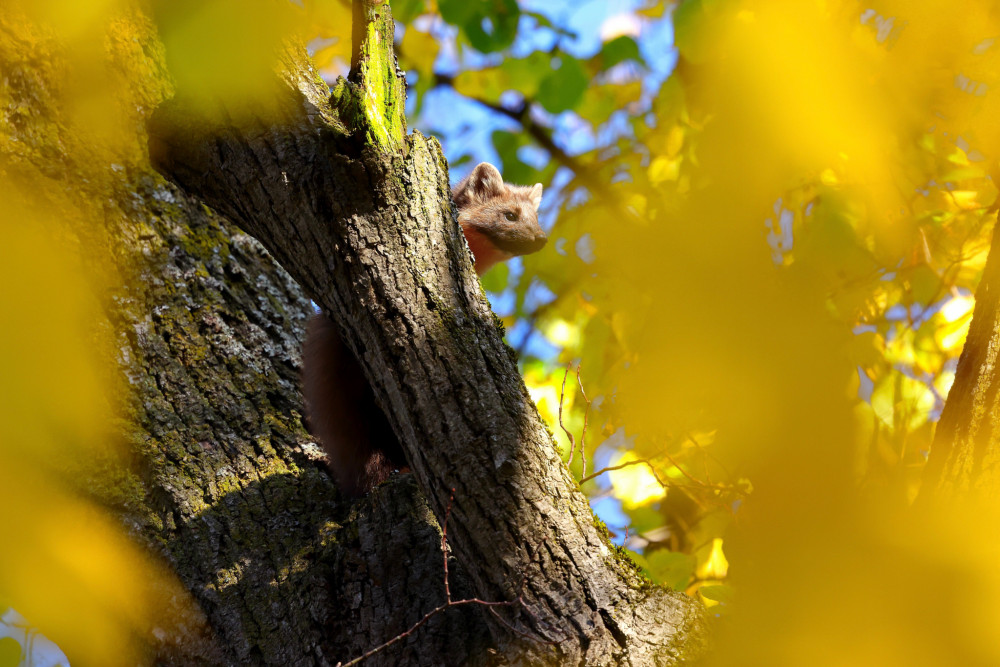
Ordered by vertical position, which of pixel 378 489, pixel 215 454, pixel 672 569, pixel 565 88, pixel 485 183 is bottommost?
pixel 672 569

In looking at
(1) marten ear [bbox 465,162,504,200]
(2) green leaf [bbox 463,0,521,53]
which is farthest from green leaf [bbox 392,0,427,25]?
(1) marten ear [bbox 465,162,504,200]

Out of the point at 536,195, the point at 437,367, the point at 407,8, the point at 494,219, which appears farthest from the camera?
the point at 536,195

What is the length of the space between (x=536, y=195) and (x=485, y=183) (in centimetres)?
46

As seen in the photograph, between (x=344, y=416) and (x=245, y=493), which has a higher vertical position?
(x=344, y=416)

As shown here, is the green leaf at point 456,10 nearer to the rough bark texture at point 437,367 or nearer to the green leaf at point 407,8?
the green leaf at point 407,8

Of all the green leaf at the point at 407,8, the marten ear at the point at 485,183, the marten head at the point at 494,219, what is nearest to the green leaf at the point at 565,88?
the green leaf at the point at 407,8

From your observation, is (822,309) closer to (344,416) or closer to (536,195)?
(344,416)

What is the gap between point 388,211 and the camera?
1.86 meters

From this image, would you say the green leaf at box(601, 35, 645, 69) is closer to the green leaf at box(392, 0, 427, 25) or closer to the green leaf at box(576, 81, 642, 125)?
the green leaf at box(576, 81, 642, 125)

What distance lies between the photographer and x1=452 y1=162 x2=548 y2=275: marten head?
4914 mm

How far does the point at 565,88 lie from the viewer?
12.9 feet

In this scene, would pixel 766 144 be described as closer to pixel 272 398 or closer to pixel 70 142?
pixel 272 398

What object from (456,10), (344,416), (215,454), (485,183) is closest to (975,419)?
(344,416)

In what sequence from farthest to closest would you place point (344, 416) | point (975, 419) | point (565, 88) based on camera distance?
point (565, 88)
point (344, 416)
point (975, 419)
